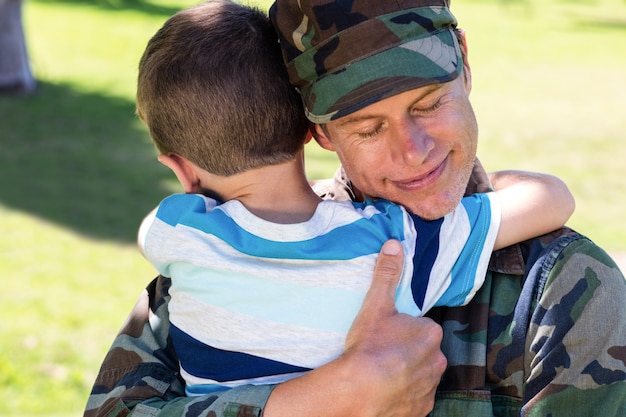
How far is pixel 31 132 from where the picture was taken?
1284 centimetres

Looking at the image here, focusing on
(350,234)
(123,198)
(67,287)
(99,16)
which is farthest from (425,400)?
(99,16)

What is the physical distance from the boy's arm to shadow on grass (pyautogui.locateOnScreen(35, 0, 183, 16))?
19973 mm

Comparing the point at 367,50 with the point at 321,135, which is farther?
the point at 321,135

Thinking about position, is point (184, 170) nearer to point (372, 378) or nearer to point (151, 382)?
point (151, 382)

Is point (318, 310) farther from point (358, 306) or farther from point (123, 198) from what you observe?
point (123, 198)

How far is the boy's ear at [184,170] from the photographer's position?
2.49 m

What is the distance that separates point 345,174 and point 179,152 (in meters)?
0.46

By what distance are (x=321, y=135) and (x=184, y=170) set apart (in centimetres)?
36

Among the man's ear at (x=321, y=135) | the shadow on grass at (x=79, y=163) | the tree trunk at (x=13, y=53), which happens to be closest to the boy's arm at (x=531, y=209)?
the man's ear at (x=321, y=135)

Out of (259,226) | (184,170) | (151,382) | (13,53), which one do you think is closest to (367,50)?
(259,226)

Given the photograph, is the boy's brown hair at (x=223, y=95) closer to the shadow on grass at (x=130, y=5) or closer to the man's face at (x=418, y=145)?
the man's face at (x=418, y=145)

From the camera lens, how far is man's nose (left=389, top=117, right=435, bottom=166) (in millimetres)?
2232

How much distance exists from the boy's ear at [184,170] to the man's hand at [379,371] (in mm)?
559

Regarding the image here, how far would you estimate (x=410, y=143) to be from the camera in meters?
2.24
